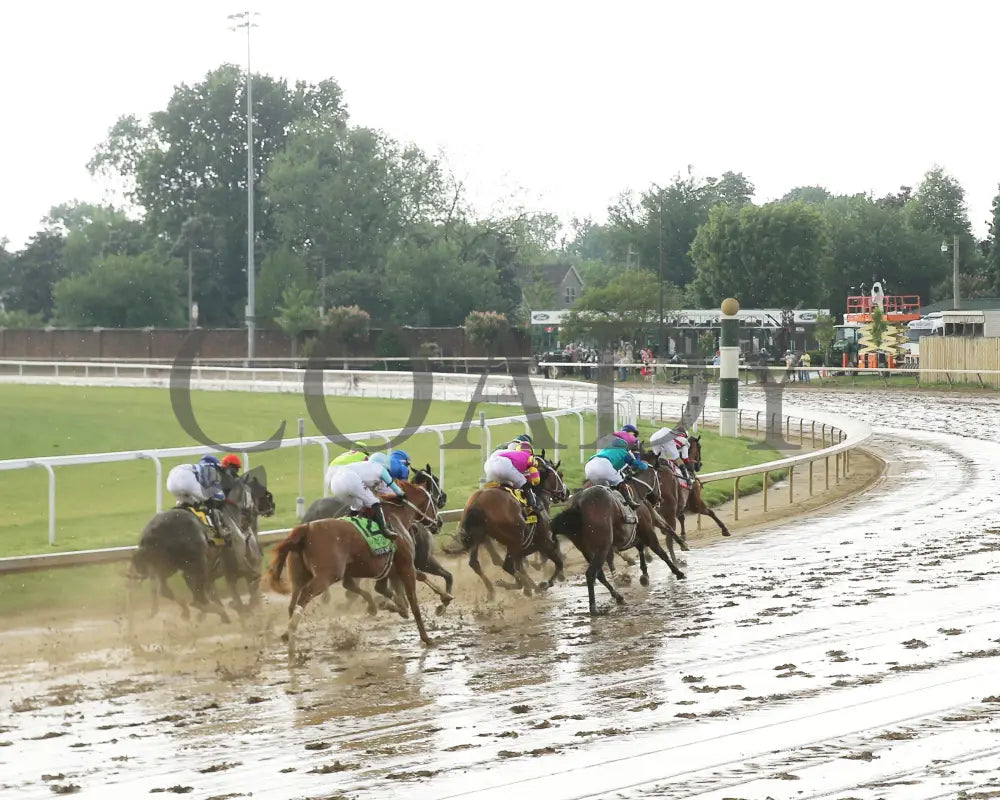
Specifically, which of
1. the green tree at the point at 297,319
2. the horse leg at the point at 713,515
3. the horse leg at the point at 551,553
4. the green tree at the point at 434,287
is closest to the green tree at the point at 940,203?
the green tree at the point at 434,287

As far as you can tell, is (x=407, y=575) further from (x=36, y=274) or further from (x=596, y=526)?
(x=36, y=274)

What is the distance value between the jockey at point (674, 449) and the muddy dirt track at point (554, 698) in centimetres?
182

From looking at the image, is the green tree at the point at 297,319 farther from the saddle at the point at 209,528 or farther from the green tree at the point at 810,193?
the green tree at the point at 810,193

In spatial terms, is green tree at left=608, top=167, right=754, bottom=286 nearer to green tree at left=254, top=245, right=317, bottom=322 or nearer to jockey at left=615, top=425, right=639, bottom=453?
green tree at left=254, top=245, right=317, bottom=322

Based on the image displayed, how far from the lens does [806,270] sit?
6894 cm

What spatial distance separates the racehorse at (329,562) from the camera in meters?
9.16

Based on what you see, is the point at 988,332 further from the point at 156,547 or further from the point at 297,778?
the point at 297,778

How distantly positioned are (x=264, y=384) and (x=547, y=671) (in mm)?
27505

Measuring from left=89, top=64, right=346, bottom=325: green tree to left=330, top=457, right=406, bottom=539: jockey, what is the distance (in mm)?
61036

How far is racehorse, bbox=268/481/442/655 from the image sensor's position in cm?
916

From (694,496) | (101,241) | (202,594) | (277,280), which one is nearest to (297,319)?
(277,280)

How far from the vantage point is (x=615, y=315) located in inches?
2016

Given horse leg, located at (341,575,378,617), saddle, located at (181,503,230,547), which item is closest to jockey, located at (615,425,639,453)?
horse leg, located at (341,575,378,617)

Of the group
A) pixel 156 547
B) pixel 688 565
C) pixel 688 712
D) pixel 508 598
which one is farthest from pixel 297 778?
pixel 688 565
